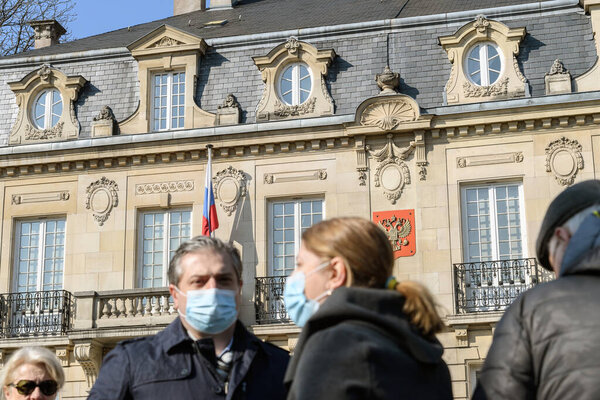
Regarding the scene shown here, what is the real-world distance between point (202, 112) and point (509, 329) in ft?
54.8

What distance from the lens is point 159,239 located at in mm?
19750

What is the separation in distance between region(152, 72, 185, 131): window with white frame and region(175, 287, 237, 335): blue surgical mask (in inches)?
622

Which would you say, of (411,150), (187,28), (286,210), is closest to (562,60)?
(411,150)

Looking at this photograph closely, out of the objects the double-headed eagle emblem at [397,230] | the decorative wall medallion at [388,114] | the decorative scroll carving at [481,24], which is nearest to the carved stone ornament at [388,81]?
the decorative wall medallion at [388,114]

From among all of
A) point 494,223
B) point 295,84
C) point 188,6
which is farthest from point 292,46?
point 188,6

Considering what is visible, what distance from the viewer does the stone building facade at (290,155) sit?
18.3m

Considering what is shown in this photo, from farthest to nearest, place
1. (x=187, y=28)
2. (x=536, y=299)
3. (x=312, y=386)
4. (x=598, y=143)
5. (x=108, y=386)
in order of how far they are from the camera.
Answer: (x=187, y=28)
(x=598, y=143)
(x=108, y=386)
(x=536, y=299)
(x=312, y=386)

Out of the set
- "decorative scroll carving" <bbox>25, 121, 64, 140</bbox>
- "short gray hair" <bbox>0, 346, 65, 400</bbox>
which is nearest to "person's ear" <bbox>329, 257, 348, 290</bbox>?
"short gray hair" <bbox>0, 346, 65, 400</bbox>

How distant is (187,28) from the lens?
888 inches

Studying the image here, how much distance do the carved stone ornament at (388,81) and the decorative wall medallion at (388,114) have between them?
10.9 inches

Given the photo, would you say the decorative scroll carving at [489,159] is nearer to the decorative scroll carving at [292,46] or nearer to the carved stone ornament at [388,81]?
the carved stone ornament at [388,81]

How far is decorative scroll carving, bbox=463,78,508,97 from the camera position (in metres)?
18.8

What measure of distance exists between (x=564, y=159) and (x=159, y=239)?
7.61 m

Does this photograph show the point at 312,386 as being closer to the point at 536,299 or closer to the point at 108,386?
the point at 536,299
